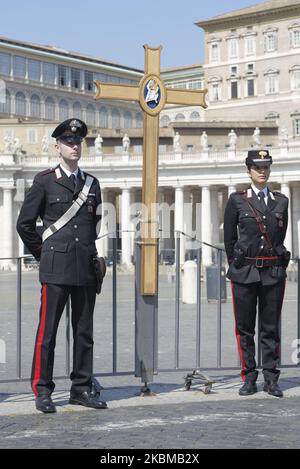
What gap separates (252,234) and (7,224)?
2923 inches

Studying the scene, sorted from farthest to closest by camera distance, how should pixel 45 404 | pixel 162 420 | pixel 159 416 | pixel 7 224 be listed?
pixel 7 224
pixel 45 404
pixel 159 416
pixel 162 420

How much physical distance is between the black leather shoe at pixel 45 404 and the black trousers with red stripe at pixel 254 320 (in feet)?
6.60

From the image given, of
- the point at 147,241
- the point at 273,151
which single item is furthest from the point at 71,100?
the point at 147,241

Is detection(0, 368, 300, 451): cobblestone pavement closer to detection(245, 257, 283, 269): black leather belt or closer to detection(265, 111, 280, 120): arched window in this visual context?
Result: detection(245, 257, 283, 269): black leather belt

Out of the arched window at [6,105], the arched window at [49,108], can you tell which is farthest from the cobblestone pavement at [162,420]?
the arched window at [49,108]

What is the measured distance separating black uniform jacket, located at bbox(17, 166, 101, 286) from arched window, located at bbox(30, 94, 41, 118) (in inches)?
3955

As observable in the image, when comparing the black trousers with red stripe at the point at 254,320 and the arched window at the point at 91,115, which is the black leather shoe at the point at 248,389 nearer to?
the black trousers with red stripe at the point at 254,320

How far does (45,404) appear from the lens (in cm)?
861

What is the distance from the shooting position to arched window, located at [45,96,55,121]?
109625 mm

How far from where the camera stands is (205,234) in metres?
79.3

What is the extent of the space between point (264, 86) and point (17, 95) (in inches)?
1057

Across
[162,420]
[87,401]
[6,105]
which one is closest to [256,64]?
[6,105]

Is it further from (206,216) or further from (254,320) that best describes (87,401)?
(206,216)

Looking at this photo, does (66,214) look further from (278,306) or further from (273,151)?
(273,151)
